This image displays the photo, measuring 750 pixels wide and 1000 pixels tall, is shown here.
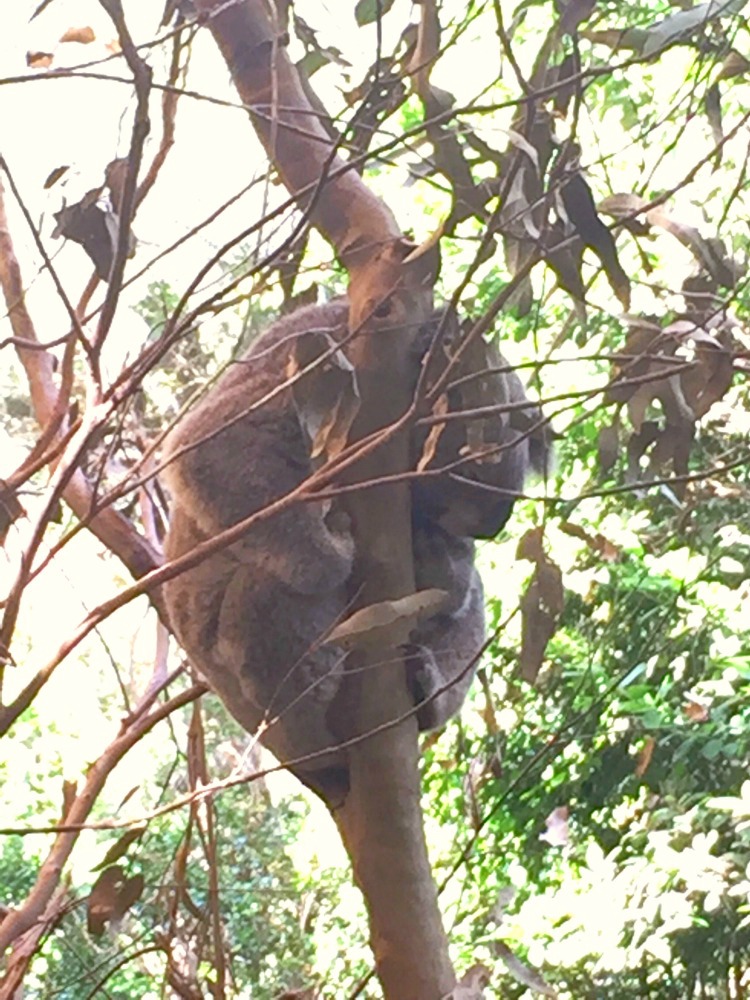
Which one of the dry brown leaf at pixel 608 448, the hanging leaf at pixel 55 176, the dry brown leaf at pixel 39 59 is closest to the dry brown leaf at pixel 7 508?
the hanging leaf at pixel 55 176

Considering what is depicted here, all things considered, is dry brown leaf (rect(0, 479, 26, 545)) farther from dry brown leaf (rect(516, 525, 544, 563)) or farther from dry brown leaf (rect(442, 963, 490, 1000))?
dry brown leaf (rect(442, 963, 490, 1000))

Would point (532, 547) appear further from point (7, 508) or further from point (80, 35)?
point (80, 35)

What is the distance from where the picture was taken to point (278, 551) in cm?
181

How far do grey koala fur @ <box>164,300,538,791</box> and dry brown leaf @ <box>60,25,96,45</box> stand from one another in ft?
1.73

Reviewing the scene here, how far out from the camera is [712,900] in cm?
221

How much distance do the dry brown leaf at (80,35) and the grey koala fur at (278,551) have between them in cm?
53

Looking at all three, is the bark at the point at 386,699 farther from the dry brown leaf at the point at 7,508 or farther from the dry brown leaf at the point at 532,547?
the dry brown leaf at the point at 7,508

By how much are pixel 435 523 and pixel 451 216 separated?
869 millimetres

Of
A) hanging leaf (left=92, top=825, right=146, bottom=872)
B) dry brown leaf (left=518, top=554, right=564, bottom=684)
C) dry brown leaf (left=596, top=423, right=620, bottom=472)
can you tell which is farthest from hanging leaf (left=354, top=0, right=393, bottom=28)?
hanging leaf (left=92, top=825, right=146, bottom=872)

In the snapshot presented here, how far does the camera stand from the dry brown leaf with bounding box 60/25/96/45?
1.31 meters

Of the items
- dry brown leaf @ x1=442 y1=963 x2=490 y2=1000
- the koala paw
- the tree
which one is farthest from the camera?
the koala paw

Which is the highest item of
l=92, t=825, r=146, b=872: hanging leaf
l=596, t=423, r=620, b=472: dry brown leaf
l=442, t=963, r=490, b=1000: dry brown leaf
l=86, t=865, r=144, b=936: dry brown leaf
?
l=596, t=423, r=620, b=472: dry brown leaf

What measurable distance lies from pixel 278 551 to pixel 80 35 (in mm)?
820

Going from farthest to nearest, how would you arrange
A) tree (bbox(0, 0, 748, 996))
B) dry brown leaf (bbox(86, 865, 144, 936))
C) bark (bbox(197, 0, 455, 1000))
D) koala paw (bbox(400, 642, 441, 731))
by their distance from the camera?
koala paw (bbox(400, 642, 441, 731)) < dry brown leaf (bbox(86, 865, 144, 936)) < bark (bbox(197, 0, 455, 1000)) < tree (bbox(0, 0, 748, 996))
